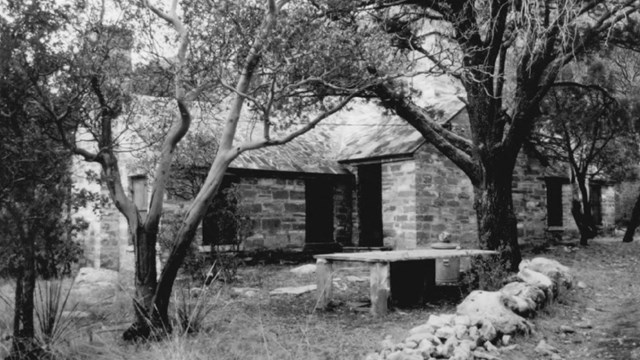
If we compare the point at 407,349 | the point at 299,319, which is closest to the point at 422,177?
the point at 299,319

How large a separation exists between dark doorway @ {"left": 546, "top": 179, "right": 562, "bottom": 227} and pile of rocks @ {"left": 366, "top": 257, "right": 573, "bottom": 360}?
39.8 feet

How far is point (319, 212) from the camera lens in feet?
53.2

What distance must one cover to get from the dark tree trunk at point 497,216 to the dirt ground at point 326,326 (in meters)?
1.14

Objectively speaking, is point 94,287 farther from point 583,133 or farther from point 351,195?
point 583,133

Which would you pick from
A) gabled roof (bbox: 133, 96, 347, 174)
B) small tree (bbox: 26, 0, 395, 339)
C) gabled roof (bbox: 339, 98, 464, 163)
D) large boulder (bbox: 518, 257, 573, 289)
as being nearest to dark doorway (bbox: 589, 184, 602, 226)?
gabled roof (bbox: 339, 98, 464, 163)

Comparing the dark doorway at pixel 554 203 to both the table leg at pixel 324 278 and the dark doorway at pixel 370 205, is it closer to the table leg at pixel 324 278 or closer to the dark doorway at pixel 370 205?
the dark doorway at pixel 370 205

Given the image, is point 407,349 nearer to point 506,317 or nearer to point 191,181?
point 506,317

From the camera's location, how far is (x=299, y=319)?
757cm

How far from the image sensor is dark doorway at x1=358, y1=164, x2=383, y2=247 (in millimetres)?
16188

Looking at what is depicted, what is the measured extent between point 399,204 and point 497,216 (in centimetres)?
448

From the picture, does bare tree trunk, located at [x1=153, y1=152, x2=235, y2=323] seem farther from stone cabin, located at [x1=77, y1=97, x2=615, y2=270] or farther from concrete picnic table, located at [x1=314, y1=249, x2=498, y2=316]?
stone cabin, located at [x1=77, y1=97, x2=615, y2=270]

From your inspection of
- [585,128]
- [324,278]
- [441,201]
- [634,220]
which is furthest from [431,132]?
[634,220]

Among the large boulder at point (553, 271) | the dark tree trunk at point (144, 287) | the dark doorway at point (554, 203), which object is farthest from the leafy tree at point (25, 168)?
the dark doorway at point (554, 203)

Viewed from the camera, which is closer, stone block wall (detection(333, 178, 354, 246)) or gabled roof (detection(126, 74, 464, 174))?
gabled roof (detection(126, 74, 464, 174))
